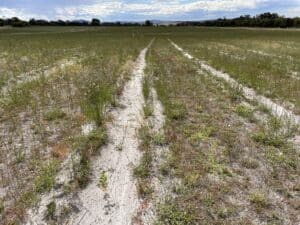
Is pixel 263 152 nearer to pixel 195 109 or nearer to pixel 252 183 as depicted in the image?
pixel 252 183

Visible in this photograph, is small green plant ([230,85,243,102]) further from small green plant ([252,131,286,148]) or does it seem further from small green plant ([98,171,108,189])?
small green plant ([98,171,108,189])

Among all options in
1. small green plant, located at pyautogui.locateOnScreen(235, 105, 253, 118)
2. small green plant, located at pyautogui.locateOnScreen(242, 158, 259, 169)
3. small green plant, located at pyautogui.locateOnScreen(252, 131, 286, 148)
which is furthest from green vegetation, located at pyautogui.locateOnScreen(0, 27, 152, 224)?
small green plant, located at pyautogui.locateOnScreen(235, 105, 253, 118)

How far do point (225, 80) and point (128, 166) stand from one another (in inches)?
389

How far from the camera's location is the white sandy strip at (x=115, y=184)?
5.48m

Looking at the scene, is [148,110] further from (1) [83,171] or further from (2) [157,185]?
(2) [157,185]

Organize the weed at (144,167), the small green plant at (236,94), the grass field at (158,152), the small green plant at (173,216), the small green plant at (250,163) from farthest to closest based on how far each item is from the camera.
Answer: the small green plant at (236,94) < the small green plant at (250,163) < the weed at (144,167) < the grass field at (158,152) < the small green plant at (173,216)

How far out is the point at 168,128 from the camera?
913 centimetres

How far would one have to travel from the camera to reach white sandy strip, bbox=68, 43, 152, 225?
5477 mm

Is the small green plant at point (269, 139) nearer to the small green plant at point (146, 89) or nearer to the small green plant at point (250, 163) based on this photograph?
the small green plant at point (250, 163)

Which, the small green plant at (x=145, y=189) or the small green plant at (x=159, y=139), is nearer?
the small green plant at (x=145, y=189)

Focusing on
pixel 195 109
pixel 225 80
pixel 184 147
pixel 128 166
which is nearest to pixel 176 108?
pixel 195 109

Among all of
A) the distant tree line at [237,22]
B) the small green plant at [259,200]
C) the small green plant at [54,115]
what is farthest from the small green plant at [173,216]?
the distant tree line at [237,22]

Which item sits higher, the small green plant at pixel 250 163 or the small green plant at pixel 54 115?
the small green plant at pixel 250 163

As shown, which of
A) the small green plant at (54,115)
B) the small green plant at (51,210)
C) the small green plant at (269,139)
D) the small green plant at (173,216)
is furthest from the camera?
the small green plant at (54,115)
